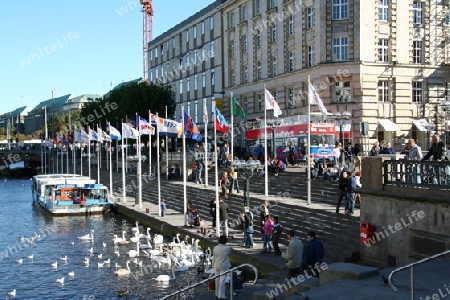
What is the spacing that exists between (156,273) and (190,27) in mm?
61887

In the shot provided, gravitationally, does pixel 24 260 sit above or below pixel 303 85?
below

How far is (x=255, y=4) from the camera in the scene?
5891 centimetres

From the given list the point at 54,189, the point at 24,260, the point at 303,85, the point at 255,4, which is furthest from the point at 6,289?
the point at 255,4

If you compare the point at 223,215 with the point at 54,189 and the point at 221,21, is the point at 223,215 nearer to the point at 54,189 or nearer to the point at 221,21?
the point at 54,189

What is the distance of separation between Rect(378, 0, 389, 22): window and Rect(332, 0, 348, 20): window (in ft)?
8.97

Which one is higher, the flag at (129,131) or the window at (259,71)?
the window at (259,71)

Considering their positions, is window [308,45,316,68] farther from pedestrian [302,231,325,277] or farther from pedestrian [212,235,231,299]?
pedestrian [212,235,231,299]

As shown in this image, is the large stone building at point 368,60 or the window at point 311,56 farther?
the window at point 311,56

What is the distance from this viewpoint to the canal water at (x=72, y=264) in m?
22.4

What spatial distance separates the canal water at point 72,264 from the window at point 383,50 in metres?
23.8

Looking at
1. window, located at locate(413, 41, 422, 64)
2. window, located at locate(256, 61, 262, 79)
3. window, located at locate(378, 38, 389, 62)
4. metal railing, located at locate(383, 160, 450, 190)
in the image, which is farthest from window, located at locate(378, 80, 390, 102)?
metal railing, located at locate(383, 160, 450, 190)

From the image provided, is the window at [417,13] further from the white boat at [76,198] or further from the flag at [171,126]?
the white boat at [76,198]

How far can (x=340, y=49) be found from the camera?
154 feet

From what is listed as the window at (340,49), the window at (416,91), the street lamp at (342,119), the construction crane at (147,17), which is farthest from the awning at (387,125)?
the construction crane at (147,17)
